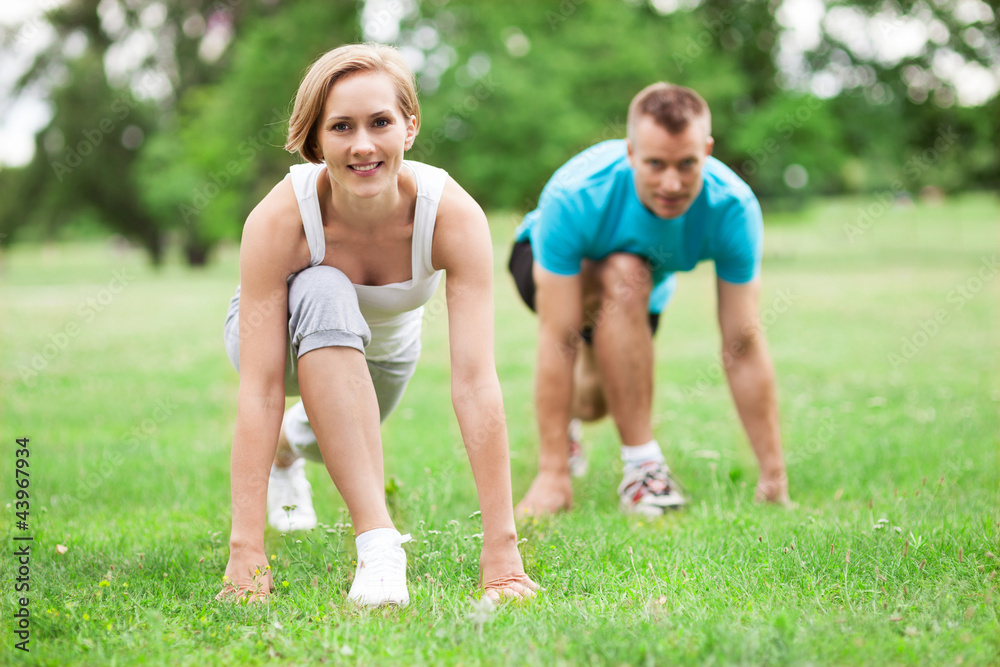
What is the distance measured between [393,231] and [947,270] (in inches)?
725

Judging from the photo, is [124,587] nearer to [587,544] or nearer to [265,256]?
[265,256]

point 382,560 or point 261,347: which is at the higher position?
point 261,347

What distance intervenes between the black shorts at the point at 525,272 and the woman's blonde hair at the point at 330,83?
180 centimetres

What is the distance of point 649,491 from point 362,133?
196 centimetres

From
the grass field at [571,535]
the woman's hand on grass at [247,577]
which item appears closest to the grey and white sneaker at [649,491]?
the grass field at [571,535]

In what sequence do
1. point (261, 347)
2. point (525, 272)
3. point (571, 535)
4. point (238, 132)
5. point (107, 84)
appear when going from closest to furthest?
1. point (261, 347)
2. point (571, 535)
3. point (525, 272)
4. point (238, 132)
5. point (107, 84)

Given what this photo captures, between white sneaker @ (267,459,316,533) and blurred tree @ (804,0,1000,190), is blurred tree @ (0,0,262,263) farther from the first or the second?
white sneaker @ (267,459,316,533)

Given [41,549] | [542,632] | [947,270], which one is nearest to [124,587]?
[41,549]

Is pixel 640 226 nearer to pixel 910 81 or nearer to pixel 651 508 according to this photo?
pixel 651 508

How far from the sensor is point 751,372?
4.12 m

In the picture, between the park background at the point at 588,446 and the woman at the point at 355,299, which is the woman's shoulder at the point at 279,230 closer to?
the woman at the point at 355,299

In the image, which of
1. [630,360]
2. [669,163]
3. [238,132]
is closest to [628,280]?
[630,360]

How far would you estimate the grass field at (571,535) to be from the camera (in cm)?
229

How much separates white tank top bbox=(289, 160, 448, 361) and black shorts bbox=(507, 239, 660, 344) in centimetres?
143
